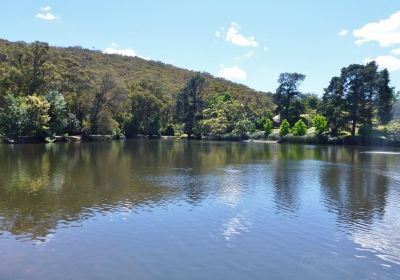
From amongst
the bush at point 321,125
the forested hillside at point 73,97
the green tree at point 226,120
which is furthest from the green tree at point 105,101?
the bush at point 321,125

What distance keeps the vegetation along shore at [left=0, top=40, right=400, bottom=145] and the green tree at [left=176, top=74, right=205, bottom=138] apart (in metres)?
0.32

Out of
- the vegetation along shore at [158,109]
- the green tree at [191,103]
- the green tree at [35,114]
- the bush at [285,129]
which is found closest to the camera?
the green tree at [35,114]

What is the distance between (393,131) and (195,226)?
8323 cm

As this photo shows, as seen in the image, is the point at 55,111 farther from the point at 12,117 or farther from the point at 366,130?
the point at 366,130

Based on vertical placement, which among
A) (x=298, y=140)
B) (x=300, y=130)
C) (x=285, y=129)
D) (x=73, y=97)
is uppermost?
(x=73, y=97)

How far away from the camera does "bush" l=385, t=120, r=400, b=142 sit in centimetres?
9100

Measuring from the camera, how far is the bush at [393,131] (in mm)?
91000

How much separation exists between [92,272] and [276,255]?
707 centimetres

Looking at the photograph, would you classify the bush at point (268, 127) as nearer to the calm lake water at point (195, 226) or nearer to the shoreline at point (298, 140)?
the shoreline at point (298, 140)

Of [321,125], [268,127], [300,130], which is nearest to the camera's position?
[321,125]

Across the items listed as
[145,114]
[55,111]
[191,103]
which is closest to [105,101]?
[55,111]

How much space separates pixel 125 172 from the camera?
40.2 m

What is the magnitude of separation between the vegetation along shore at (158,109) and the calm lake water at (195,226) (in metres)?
51.7

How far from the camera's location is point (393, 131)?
3602 inches
